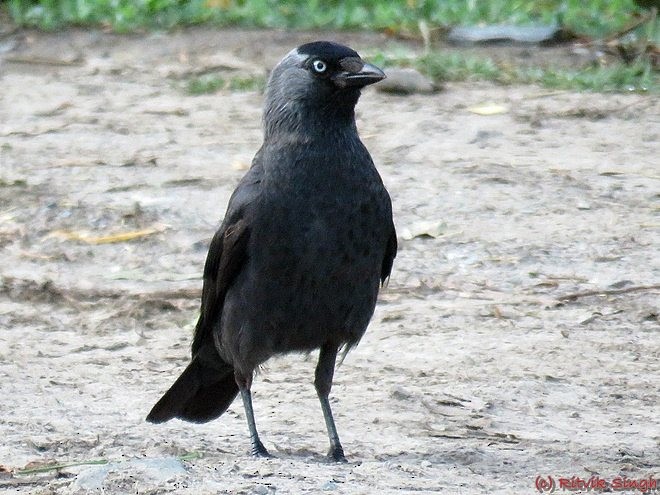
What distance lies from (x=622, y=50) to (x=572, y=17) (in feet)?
4.67

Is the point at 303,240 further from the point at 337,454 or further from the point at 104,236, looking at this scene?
the point at 104,236

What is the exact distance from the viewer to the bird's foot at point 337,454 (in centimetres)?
501

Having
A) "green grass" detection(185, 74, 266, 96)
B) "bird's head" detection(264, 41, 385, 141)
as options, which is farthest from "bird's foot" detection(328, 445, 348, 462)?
"green grass" detection(185, 74, 266, 96)

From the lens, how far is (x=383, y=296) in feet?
22.8

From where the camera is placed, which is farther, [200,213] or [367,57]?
[367,57]

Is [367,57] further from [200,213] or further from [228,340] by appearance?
[228,340]

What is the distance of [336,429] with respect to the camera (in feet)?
17.9

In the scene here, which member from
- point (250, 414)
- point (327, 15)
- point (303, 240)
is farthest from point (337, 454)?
point (327, 15)

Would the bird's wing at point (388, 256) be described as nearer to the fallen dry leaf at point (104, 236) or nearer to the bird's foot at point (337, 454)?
the bird's foot at point (337, 454)

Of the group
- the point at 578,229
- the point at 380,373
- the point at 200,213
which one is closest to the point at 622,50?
the point at 578,229

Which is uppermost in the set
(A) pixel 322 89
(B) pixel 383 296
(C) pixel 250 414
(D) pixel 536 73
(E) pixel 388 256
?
(A) pixel 322 89

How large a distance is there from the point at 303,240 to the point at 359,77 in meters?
0.69

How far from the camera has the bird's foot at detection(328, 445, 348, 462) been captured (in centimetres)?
501

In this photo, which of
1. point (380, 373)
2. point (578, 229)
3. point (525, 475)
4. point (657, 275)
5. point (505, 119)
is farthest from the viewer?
point (505, 119)
